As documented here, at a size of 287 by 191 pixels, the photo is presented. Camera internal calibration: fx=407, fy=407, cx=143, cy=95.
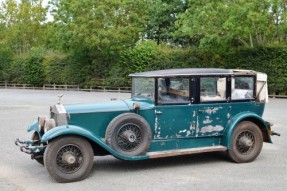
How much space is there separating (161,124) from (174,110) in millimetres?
329

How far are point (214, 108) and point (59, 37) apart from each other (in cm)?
3031

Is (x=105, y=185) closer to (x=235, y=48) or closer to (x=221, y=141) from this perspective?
(x=221, y=141)

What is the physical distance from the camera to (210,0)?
2492cm

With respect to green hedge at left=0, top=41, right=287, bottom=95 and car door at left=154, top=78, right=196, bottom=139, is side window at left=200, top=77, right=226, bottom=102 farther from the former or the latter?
green hedge at left=0, top=41, right=287, bottom=95

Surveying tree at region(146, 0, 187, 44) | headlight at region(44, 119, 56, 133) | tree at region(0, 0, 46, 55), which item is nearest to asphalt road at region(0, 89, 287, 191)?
headlight at region(44, 119, 56, 133)

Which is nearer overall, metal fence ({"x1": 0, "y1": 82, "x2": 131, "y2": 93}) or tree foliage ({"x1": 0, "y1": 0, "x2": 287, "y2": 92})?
tree foliage ({"x1": 0, "y1": 0, "x2": 287, "y2": 92})

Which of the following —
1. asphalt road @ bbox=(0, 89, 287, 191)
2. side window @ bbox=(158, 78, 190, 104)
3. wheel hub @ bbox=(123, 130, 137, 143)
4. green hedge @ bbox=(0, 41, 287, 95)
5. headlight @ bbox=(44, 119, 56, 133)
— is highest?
green hedge @ bbox=(0, 41, 287, 95)

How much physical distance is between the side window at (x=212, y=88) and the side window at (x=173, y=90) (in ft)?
0.98

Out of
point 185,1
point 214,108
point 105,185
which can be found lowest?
point 105,185

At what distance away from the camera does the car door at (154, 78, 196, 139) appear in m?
6.89

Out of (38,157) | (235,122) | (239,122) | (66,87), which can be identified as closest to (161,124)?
(235,122)

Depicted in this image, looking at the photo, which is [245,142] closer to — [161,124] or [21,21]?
[161,124]

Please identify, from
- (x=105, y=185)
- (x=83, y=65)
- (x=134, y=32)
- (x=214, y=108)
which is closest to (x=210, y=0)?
(x=134, y=32)

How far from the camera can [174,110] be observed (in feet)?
22.8
